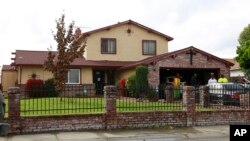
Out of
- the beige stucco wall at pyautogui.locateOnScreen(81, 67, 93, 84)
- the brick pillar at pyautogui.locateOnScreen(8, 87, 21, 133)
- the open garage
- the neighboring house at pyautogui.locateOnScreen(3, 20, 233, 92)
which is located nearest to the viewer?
the brick pillar at pyautogui.locateOnScreen(8, 87, 21, 133)

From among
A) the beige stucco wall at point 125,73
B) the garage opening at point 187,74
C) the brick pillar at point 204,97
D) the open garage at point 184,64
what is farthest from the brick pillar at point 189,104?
the garage opening at point 187,74

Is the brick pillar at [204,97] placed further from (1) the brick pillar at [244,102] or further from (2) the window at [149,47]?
(2) the window at [149,47]

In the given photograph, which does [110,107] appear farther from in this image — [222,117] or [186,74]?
[186,74]

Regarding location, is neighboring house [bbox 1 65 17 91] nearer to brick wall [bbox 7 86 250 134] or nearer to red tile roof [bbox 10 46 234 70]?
red tile roof [bbox 10 46 234 70]

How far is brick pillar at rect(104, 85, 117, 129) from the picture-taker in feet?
49.8

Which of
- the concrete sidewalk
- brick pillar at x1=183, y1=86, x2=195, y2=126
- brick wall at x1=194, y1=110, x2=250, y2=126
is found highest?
brick pillar at x1=183, y1=86, x2=195, y2=126

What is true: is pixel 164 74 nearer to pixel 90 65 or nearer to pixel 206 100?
pixel 90 65

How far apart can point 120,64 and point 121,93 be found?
17.6m

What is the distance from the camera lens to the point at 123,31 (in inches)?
1384

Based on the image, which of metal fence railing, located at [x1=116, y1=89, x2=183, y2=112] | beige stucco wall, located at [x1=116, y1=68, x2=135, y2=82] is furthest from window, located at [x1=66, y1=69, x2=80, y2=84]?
metal fence railing, located at [x1=116, y1=89, x2=183, y2=112]

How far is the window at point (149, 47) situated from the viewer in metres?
35.7

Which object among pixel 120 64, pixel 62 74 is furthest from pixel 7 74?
pixel 62 74

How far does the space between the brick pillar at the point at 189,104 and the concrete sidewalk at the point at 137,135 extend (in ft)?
2.90

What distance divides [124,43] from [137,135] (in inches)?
842
